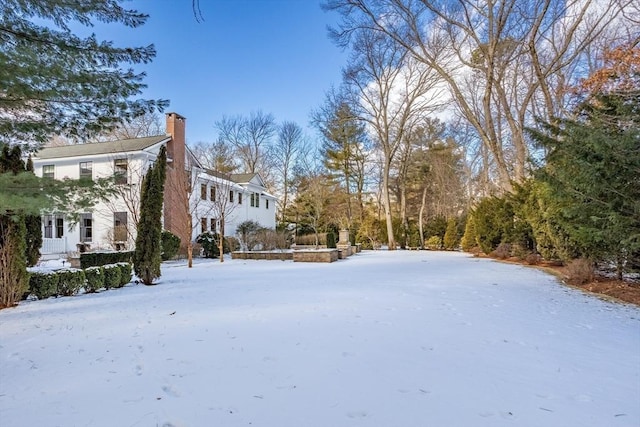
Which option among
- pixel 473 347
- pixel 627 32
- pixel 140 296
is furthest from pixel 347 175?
pixel 473 347

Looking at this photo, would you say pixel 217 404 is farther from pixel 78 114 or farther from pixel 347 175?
pixel 347 175

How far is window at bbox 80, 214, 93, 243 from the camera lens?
59.3ft

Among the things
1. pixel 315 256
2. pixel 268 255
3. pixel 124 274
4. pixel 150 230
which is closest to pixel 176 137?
pixel 268 255

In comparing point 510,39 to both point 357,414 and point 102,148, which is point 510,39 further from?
point 102,148

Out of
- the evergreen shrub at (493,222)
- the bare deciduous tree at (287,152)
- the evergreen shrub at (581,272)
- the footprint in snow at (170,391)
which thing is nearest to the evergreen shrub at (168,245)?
the evergreen shrub at (493,222)

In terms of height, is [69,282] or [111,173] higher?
[111,173]

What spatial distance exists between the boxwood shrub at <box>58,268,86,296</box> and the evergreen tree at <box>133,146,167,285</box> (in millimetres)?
1377

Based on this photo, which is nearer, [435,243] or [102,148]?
[102,148]

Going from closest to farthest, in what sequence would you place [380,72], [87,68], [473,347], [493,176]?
1. [473,347]
2. [87,68]
3. [380,72]
4. [493,176]

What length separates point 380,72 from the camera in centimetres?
2236

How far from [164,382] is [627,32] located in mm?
17926

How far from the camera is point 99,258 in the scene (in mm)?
11383

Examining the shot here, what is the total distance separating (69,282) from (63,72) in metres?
4.49

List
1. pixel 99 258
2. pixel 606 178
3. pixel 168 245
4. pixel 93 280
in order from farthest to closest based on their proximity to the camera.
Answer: pixel 168 245, pixel 99 258, pixel 93 280, pixel 606 178
